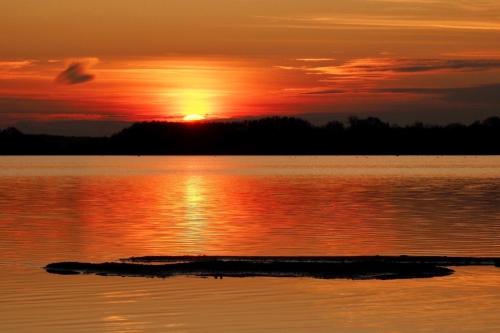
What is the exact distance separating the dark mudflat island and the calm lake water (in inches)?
31.0

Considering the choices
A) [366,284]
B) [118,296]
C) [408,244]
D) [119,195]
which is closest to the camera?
[118,296]

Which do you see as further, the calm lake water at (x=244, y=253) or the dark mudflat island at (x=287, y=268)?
the dark mudflat island at (x=287, y=268)

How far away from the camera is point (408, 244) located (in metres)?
Answer: 49.7

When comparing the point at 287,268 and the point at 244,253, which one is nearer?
the point at 287,268

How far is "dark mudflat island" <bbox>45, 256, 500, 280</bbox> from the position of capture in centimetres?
3634

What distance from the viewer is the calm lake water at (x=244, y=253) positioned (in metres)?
28.8

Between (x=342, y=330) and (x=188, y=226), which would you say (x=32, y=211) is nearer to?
(x=188, y=226)

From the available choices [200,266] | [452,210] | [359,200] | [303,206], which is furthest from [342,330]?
[359,200]

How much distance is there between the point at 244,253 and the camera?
150 ft

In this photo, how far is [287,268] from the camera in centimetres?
3700

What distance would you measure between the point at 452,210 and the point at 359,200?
1683 centimetres

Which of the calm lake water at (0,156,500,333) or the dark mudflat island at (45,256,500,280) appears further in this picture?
the dark mudflat island at (45,256,500,280)

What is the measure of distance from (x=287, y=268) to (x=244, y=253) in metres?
8.85

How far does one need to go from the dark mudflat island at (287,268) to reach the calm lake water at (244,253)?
31.0 inches
